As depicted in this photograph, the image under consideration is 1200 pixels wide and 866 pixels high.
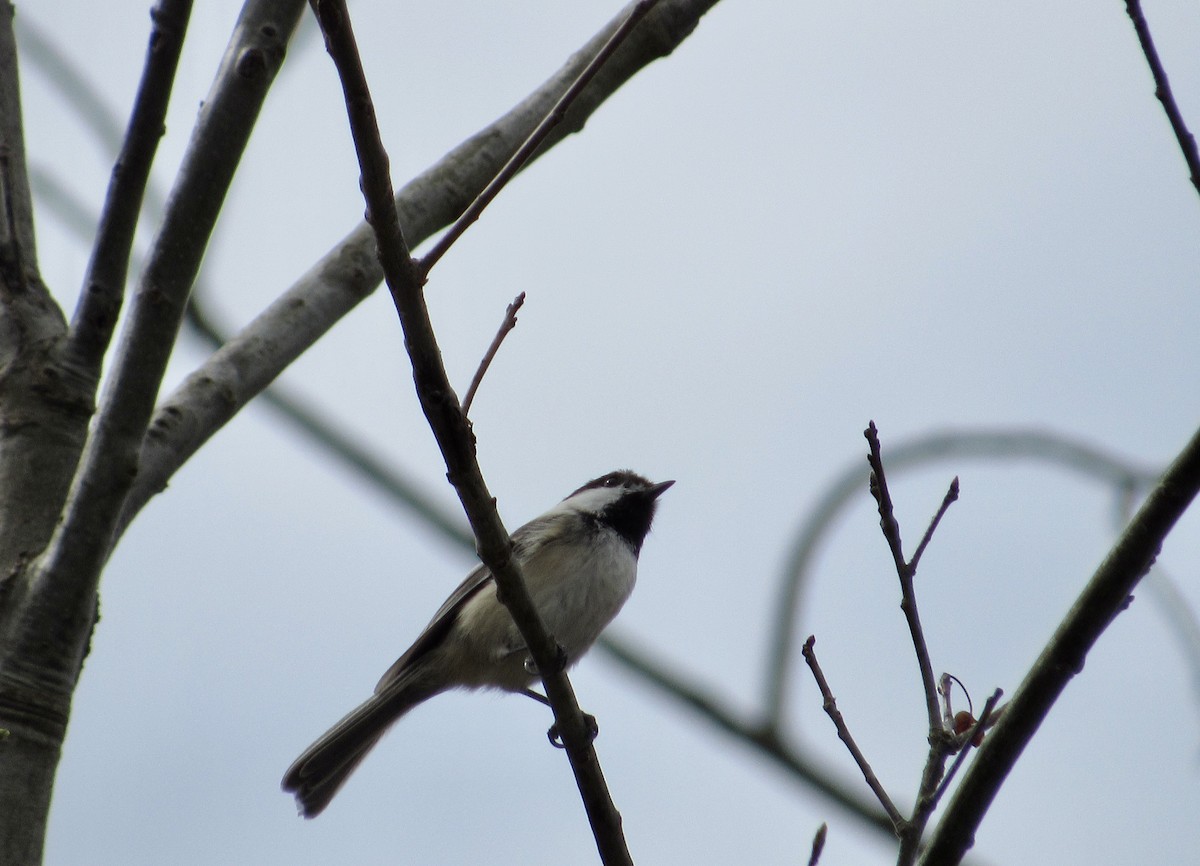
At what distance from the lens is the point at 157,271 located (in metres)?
2.35

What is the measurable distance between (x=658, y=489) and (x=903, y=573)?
325cm

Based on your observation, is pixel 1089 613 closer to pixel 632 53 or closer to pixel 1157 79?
pixel 1157 79

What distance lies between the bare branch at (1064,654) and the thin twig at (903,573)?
22 cm

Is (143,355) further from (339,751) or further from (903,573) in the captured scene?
(339,751)

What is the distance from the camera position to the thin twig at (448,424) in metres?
1.86

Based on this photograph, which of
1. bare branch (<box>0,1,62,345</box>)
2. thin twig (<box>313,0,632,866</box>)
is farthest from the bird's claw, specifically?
bare branch (<box>0,1,62,345</box>)

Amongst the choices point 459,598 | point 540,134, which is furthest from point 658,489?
point 540,134

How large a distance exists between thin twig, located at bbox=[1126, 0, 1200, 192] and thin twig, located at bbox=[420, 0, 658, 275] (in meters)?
0.74

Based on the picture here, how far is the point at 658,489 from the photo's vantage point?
5348mm

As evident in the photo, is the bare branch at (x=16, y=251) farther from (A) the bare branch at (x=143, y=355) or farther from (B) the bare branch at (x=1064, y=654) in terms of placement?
(B) the bare branch at (x=1064, y=654)

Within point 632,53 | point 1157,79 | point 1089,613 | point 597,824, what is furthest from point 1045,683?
point 632,53

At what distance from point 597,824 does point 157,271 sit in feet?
4.73

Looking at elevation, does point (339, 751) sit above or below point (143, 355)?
below

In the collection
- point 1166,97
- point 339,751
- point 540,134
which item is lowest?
point 339,751
